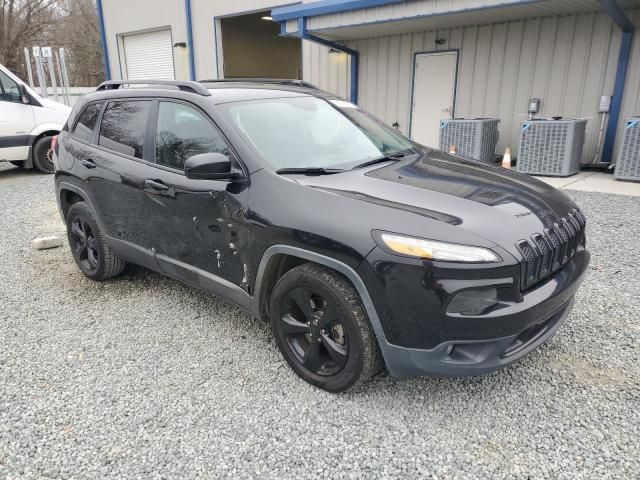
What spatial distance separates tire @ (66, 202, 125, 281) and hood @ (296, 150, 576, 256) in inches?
86.1

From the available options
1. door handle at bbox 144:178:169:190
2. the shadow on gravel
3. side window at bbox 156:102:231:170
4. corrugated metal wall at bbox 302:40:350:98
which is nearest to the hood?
side window at bbox 156:102:231:170

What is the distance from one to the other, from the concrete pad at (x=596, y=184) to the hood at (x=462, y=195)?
4.92 meters

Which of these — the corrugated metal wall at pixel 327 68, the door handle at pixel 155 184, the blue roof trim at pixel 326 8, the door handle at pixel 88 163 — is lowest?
the door handle at pixel 155 184

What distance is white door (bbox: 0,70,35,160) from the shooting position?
875cm

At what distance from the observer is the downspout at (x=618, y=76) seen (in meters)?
7.33

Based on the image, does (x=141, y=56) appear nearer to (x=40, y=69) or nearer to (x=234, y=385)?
(x=40, y=69)

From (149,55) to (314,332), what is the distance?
16006 mm

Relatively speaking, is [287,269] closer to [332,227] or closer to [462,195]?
[332,227]

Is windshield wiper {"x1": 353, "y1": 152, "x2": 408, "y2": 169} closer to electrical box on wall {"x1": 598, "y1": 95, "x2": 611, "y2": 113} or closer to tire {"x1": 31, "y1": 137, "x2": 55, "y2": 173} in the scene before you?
electrical box on wall {"x1": 598, "y1": 95, "x2": 611, "y2": 113}

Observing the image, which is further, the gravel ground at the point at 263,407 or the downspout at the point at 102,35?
the downspout at the point at 102,35

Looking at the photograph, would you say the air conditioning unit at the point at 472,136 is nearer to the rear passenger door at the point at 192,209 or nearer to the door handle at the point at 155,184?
the rear passenger door at the point at 192,209

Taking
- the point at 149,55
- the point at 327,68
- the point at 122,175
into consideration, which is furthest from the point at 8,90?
the point at 149,55

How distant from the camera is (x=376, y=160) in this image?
3.09m

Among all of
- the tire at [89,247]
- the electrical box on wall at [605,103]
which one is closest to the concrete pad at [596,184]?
the electrical box on wall at [605,103]
